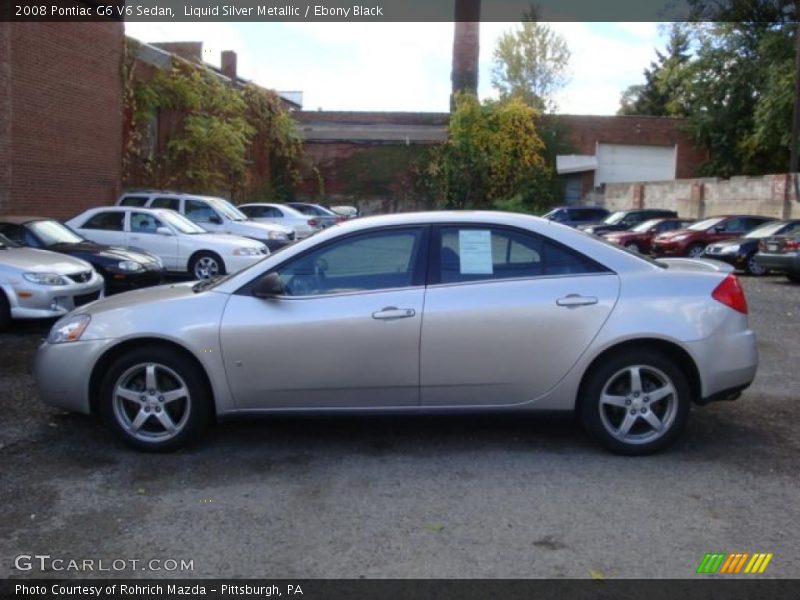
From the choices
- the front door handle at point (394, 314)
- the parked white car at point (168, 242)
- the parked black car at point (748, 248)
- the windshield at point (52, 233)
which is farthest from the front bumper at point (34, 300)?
the parked black car at point (748, 248)

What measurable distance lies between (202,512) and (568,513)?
6.55ft

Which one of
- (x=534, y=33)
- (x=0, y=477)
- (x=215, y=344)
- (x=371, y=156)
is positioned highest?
(x=534, y=33)

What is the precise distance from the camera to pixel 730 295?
17.5 feet

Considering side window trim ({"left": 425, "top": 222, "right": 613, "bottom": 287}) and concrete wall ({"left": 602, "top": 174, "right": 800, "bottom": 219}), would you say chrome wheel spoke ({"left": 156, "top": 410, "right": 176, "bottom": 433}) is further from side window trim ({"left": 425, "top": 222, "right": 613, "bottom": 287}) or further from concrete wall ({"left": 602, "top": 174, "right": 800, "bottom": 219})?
concrete wall ({"left": 602, "top": 174, "right": 800, "bottom": 219})

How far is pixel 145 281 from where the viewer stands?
1197 centimetres

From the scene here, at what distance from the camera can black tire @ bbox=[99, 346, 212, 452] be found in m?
5.25

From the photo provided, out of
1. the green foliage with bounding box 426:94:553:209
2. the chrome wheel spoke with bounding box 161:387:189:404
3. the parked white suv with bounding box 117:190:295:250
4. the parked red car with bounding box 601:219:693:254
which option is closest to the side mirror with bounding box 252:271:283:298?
the chrome wheel spoke with bounding box 161:387:189:404

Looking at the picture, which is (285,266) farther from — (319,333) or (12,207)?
(12,207)

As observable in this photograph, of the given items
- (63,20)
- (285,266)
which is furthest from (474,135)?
(285,266)

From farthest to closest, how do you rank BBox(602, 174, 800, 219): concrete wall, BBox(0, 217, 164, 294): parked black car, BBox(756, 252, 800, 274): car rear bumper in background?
BBox(602, 174, 800, 219): concrete wall
BBox(756, 252, 800, 274): car rear bumper in background
BBox(0, 217, 164, 294): parked black car

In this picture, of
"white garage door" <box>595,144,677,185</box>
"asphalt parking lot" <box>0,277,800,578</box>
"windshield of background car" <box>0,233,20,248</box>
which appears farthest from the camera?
"white garage door" <box>595,144,677,185</box>

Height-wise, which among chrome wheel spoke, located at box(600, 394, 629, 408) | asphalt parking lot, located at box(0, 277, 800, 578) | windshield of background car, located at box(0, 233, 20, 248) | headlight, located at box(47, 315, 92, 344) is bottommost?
asphalt parking lot, located at box(0, 277, 800, 578)

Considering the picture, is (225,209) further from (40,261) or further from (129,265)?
(40,261)

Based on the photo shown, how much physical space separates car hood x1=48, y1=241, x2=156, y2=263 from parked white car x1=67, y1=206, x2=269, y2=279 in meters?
2.43
